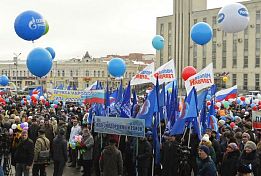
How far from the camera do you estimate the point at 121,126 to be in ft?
28.8

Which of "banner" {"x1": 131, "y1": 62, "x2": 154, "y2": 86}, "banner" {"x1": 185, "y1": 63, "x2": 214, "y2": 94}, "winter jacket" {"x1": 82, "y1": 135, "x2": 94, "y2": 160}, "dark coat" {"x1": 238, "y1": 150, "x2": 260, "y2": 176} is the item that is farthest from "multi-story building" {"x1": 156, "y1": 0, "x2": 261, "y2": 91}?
"dark coat" {"x1": 238, "y1": 150, "x2": 260, "y2": 176}

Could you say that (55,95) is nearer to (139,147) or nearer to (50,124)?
(50,124)

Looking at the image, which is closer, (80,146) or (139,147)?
(139,147)

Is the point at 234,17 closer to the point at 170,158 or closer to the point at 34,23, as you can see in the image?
the point at 34,23

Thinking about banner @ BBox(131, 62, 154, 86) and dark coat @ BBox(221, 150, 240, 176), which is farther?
banner @ BBox(131, 62, 154, 86)

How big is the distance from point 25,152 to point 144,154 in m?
2.49

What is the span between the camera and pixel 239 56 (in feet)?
194

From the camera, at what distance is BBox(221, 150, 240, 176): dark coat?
753 centimetres

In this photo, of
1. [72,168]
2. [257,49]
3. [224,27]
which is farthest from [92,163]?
[257,49]

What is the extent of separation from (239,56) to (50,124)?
51.4 m

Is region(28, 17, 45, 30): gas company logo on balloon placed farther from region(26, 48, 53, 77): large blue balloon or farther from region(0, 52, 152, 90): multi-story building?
region(0, 52, 152, 90): multi-story building

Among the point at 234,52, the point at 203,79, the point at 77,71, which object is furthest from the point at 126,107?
the point at 77,71

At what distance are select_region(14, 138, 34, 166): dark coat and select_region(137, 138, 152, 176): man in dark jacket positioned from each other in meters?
2.28

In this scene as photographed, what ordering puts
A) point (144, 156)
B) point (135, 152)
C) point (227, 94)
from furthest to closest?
point (227, 94)
point (135, 152)
point (144, 156)
